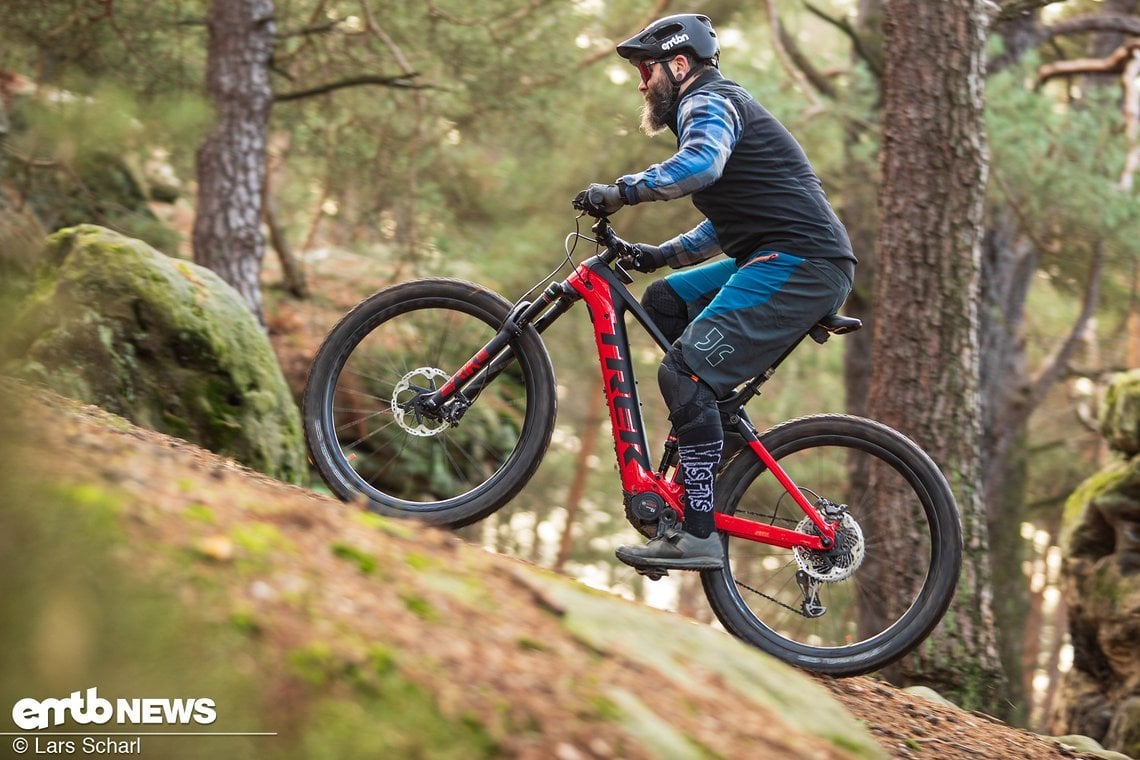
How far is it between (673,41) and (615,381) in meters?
1.31

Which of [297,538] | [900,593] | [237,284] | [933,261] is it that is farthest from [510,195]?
[297,538]

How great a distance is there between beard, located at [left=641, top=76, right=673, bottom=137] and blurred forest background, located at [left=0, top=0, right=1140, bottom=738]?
3634 millimetres

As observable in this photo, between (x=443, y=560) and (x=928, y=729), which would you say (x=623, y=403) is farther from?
(x=928, y=729)

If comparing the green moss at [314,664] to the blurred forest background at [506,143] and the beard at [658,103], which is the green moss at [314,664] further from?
the blurred forest background at [506,143]

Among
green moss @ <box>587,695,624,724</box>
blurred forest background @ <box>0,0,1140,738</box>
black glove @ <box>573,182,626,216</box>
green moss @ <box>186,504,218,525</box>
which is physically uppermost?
blurred forest background @ <box>0,0,1140,738</box>

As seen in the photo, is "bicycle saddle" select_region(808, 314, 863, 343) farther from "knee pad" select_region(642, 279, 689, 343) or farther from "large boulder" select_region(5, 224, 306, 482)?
"large boulder" select_region(5, 224, 306, 482)

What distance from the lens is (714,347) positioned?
164 inches

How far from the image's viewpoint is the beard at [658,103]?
430 centimetres

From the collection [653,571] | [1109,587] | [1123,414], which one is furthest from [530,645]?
[1123,414]

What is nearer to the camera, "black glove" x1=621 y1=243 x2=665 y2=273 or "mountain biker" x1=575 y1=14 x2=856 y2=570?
"mountain biker" x1=575 y1=14 x2=856 y2=570

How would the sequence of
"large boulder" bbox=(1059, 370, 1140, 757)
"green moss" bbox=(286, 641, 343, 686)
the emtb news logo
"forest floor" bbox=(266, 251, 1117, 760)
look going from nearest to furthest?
the emtb news logo, "green moss" bbox=(286, 641, 343, 686), "forest floor" bbox=(266, 251, 1117, 760), "large boulder" bbox=(1059, 370, 1140, 757)

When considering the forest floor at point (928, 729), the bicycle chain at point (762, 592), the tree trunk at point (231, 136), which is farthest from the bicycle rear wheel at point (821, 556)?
the tree trunk at point (231, 136)

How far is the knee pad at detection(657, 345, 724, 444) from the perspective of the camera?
418cm

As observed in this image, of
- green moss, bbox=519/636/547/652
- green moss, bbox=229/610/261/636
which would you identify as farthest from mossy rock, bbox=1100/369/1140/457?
green moss, bbox=229/610/261/636
